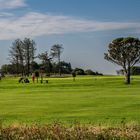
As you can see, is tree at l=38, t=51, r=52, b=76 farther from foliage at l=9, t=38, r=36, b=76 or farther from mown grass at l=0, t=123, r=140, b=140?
mown grass at l=0, t=123, r=140, b=140

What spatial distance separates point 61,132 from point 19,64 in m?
150

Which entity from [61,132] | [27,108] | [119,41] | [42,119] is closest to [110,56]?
[119,41]

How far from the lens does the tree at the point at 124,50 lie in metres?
92.0

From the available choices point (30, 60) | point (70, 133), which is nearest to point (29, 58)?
point (30, 60)

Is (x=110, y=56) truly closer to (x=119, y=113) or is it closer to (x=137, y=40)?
(x=137, y=40)

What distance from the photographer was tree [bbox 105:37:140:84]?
92000mm

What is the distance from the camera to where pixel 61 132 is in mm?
15859

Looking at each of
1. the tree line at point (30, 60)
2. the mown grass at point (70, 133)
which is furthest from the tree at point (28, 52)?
the mown grass at point (70, 133)

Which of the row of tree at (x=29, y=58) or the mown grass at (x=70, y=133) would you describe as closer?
the mown grass at (x=70, y=133)

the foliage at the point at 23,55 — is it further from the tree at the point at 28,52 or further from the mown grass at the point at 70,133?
the mown grass at the point at 70,133

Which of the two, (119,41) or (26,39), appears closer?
(119,41)

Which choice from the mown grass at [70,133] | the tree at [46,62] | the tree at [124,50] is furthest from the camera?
the tree at [46,62]

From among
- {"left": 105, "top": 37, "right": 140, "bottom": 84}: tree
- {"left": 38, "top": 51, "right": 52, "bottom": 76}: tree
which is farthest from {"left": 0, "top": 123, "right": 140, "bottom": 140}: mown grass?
{"left": 38, "top": 51, "right": 52, "bottom": 76}: tree

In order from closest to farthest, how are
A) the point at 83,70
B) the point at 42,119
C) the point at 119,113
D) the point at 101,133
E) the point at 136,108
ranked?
the point at 101,133 < the point at 42,119 < the point at 119,113 < the point at 136,108 < the point at 83,70
